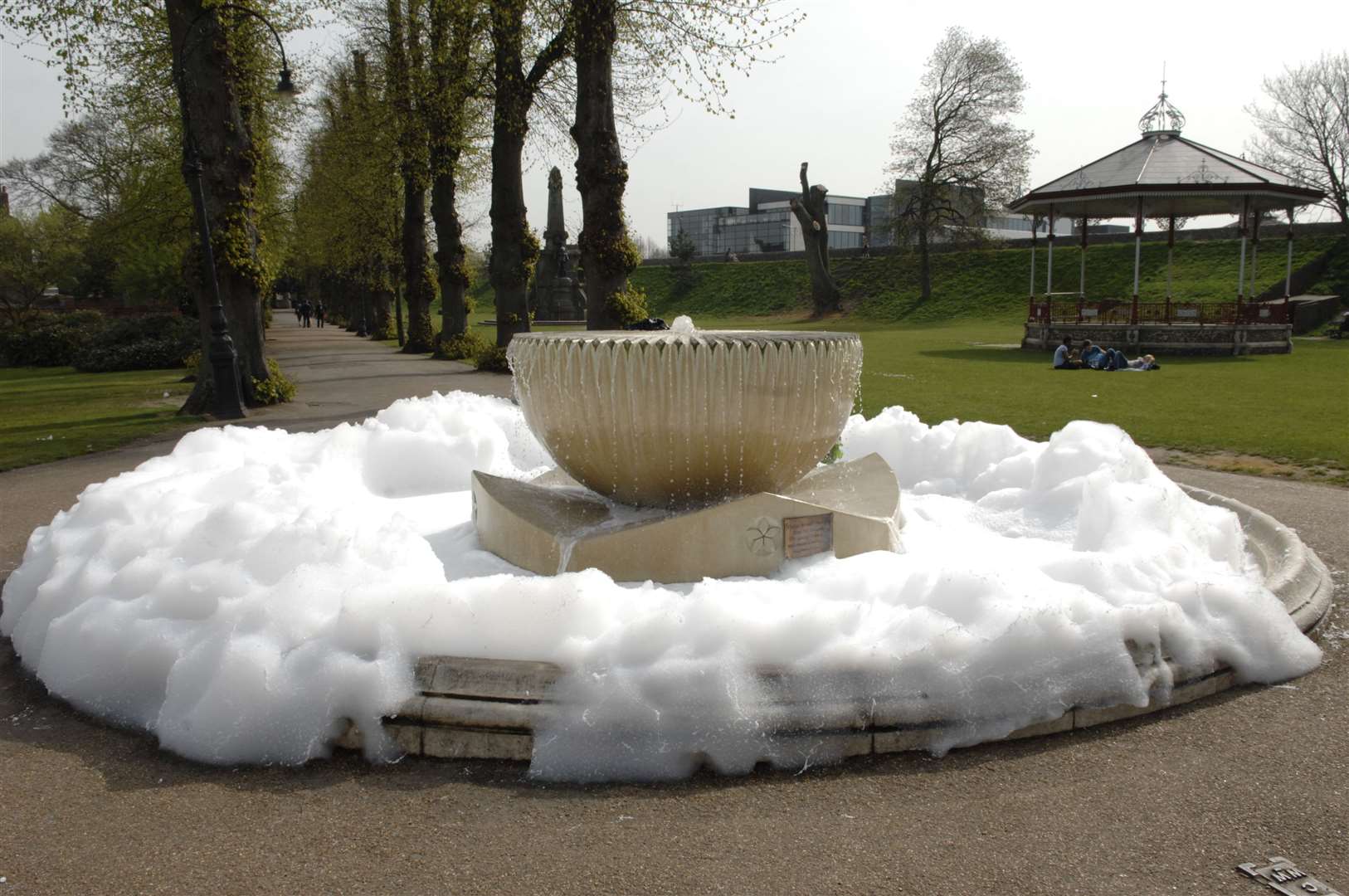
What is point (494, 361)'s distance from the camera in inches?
874

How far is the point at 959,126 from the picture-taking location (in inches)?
1788

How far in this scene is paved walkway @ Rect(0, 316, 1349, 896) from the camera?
288 centimetres

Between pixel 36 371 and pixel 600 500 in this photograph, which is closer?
pixel 600 500

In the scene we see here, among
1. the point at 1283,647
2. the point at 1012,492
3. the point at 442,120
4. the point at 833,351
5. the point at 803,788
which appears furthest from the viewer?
the point at 442,120

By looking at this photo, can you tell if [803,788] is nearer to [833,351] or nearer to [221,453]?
[833,351]

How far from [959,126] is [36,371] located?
127 ft

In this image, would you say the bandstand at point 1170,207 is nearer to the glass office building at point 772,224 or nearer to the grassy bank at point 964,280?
the grassy bank at point 964,280

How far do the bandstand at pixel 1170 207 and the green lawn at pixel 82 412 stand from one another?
22390mm

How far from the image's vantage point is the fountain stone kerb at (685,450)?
518cm

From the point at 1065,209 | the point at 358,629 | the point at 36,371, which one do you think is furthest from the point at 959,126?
the point at 358,629

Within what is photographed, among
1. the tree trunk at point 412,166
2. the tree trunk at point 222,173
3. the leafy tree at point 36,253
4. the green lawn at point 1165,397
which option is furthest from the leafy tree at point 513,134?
the leafy tree at point 36,253

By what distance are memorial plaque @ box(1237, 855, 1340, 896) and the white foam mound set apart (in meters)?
0.93

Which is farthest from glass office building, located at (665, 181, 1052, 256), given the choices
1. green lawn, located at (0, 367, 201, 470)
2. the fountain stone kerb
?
the fountain stone kerb

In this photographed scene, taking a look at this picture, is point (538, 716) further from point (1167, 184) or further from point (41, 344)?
point (41, 344)
